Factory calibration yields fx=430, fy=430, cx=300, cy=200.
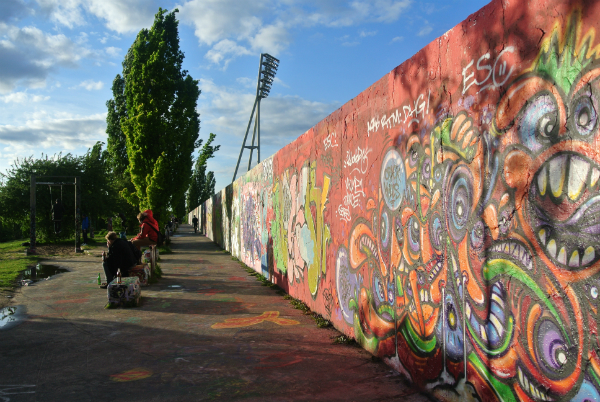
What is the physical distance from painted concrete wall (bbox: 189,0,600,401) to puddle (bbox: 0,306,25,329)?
15.1ft

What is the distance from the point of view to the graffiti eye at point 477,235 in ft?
9.04

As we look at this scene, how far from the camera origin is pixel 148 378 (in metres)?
3.83

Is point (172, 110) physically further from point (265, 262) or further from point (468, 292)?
point (468, 292)

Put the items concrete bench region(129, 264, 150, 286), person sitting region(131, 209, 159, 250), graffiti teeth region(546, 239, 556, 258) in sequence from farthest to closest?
person sitting region(131, 209, 159, 250) < concrete bench region(129, 264, 150, 286) < graffiti teeth region(546, 239, 556, 258)

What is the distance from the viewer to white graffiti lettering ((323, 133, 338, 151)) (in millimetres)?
5660

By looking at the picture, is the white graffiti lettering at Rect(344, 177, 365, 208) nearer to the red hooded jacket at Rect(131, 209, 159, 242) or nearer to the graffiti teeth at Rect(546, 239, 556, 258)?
the graffiti teeth at Rect(546, 239, 556, 258)

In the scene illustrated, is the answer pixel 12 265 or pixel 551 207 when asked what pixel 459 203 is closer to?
pixel 551 207

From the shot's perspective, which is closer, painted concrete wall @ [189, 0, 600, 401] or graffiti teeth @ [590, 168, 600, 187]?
graffiti teeth @ [590, 168, 600, 187]

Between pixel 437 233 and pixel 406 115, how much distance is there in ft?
3.68

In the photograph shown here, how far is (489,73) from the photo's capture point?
2.69 m

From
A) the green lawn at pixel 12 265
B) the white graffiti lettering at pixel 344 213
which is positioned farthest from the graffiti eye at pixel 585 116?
the green lawn at pixel 12 265

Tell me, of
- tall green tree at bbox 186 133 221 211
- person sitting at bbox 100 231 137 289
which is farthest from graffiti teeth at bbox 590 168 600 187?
tall green tree at bbox 186 133 221 211

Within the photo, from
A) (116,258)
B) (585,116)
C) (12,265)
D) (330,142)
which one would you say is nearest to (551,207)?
(585,116)

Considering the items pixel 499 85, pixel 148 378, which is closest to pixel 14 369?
pixel 148 378
